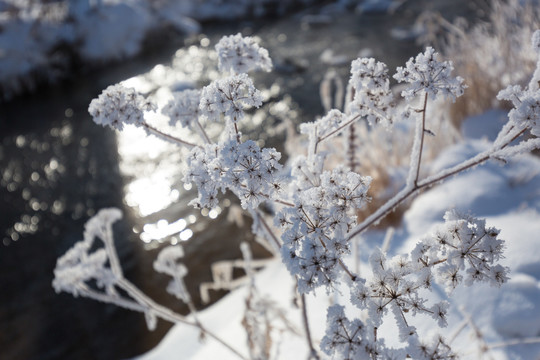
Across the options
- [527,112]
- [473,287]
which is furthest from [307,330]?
[473,287]

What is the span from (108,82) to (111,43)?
1.37 m

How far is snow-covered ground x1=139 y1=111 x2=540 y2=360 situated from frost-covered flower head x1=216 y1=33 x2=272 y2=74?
2.66 ft

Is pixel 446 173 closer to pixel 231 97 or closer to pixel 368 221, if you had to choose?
pixel 368 221

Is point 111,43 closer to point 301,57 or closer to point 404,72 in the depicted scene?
point 301,57

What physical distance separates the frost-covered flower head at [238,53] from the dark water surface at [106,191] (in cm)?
279

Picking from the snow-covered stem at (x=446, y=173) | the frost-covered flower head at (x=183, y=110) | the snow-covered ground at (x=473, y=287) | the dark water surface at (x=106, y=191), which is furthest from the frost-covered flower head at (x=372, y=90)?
the dark water surface at (x=106, y=191)

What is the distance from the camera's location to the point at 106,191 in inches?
209

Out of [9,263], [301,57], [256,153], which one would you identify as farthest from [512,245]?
[301,57]

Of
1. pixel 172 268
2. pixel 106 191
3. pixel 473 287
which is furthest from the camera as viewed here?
pixel 106 191

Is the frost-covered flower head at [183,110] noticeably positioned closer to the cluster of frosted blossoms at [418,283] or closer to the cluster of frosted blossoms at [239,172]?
the cluster of frosted blossoms at [239,172]

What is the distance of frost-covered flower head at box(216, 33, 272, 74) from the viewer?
1263 millimetres

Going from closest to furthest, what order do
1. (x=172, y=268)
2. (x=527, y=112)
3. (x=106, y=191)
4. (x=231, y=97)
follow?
(x=527, y=112), (x=231, y=97), (x=172, y=268), (x=106, y=191)

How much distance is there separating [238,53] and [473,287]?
4.63 ft

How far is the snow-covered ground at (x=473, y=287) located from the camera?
1.75m
